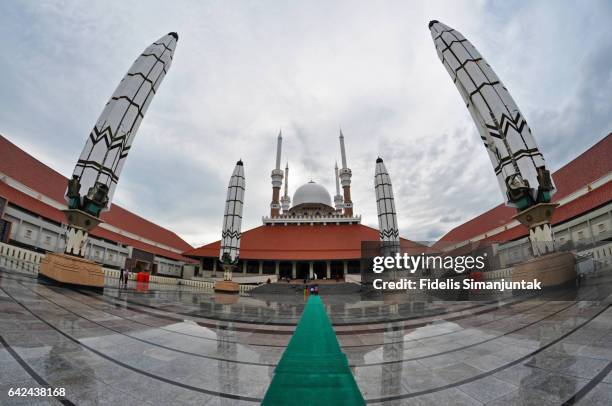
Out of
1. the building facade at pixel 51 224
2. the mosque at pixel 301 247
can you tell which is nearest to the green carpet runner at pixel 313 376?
the building facade at pixel 51 224

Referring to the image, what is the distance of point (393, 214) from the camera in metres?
21.6

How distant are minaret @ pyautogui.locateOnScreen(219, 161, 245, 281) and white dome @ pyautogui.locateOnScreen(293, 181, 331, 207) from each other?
83.2ft

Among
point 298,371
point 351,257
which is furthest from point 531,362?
point 351,257

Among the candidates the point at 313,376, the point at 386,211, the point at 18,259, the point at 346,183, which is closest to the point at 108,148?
the point at 18,259

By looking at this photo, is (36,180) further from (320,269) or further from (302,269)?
(320,269)

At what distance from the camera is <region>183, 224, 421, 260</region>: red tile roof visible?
1277 inches

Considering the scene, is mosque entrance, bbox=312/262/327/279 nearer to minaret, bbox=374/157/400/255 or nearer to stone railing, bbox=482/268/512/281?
minaret, bbox=374/157/400/255

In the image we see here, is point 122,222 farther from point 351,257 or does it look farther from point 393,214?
point 393,214

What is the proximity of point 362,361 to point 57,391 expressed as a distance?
125 inches

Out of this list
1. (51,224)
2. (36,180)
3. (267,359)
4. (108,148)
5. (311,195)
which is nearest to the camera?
(267,359)

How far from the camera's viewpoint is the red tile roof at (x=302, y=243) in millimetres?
32438

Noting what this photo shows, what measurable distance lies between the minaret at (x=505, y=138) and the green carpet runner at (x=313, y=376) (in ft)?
38.6

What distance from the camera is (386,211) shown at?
21797mm

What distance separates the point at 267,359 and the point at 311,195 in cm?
4520
